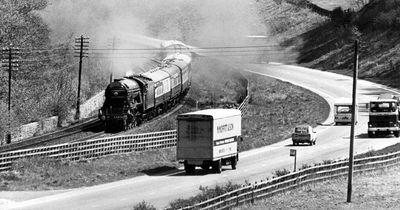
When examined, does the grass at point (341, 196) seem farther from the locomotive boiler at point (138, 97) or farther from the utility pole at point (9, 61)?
the utility pole at point (9, 61)

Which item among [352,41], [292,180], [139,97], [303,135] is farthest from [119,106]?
[352,41]

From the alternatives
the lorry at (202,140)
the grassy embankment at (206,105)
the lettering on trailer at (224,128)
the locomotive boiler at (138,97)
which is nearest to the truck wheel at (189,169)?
the lorry at (202,140)

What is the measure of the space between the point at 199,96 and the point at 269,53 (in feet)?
138

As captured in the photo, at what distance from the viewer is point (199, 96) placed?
120188mm

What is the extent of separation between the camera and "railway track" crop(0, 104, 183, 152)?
3259 inches

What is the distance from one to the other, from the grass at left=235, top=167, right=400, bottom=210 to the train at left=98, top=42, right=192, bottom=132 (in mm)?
30491

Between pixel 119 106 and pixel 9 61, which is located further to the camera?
pixel 9 61

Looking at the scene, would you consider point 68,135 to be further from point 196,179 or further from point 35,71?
point 35,71

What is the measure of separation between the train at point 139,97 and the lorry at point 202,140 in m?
26.9

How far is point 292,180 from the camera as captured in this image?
58.2 m

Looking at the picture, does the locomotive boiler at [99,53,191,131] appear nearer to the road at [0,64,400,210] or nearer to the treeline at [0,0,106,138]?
the treeline at [0,0,106,138]

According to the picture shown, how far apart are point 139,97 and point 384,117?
23311 mm

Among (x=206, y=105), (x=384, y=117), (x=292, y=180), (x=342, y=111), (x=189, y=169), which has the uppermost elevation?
(x=206, y=105)

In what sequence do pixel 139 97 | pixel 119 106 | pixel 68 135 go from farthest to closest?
pixel 139 97, pixel 119 106, pixel 68 135
